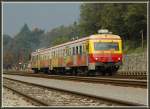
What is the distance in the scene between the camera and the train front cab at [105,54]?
3098cm

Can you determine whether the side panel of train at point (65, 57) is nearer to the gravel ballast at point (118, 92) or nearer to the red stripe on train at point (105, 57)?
the red stripe on train at point (105, 57)

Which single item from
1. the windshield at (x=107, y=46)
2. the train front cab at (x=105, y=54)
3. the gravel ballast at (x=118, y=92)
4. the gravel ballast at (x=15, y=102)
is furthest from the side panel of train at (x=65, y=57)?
the gravel ballast at (x=15, y=102)

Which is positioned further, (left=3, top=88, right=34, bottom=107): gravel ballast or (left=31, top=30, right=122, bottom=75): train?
(left=31, top=30, right=122, bottom=75): train

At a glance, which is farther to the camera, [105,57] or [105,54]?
[105,54]

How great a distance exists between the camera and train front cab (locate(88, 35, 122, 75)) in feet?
102

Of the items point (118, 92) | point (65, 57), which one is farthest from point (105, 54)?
point (118, 92)

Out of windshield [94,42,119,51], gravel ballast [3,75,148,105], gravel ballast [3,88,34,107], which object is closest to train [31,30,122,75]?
windshield [94,42,119,51]

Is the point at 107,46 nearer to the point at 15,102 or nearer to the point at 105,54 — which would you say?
the point at 105,54

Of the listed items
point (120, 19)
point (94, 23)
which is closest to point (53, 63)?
point (120, 19)

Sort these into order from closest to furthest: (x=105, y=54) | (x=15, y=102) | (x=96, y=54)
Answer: (x=15, y=102)
(x=96, y=54)
(x=105, y=54)

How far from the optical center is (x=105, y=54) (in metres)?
31.5

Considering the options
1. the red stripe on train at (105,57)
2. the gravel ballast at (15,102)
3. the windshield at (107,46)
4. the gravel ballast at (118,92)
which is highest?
the windshield at (107,46)

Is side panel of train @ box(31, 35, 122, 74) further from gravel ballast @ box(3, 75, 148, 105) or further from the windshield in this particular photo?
gravel ballast @ box(3, 75, 148, 105)

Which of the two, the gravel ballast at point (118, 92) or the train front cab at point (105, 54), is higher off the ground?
the train front cab at point (105, 54)
